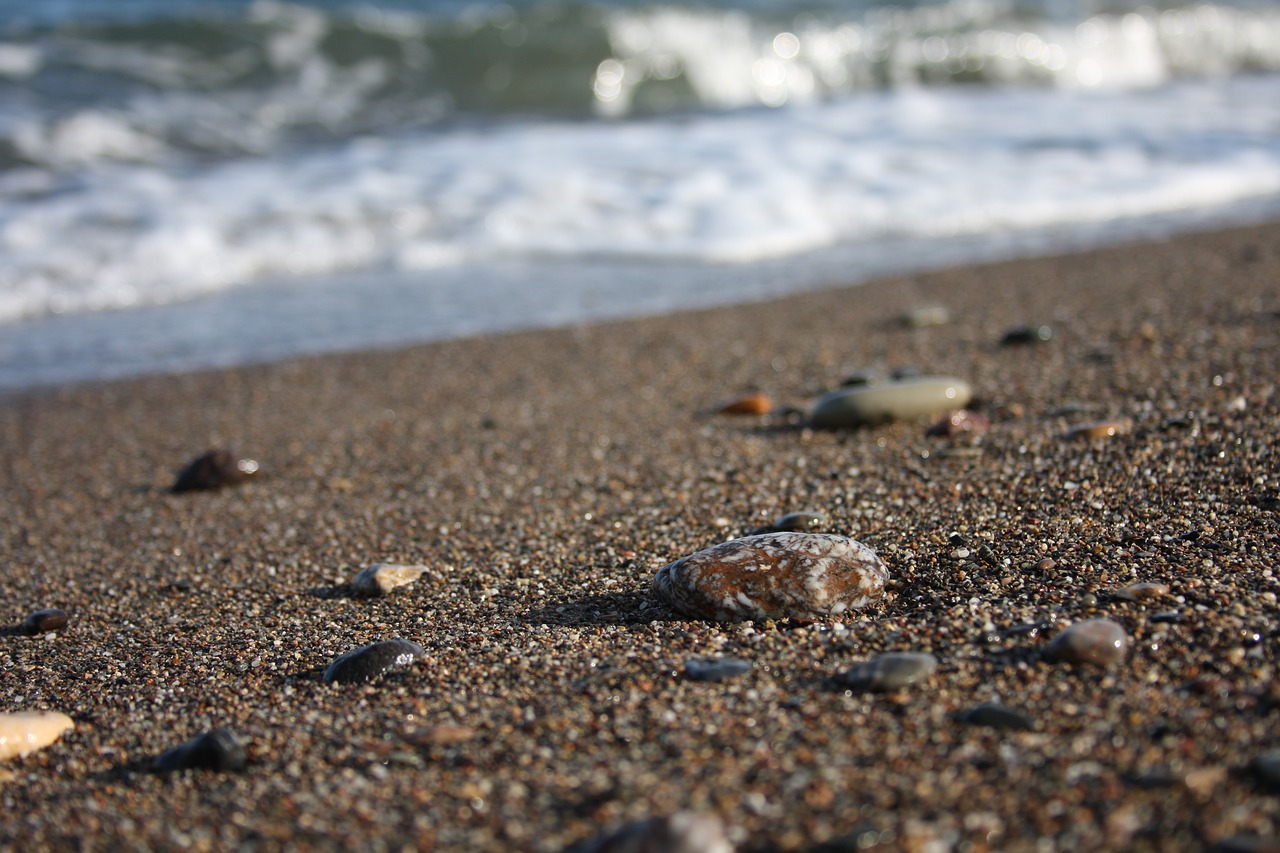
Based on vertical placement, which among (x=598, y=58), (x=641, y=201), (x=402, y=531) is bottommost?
(x=402, y=531)

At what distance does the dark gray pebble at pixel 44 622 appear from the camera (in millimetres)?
2123

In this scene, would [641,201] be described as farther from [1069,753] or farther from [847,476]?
[1069,753]

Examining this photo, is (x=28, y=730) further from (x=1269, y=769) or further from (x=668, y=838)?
(x=1269, y=769)

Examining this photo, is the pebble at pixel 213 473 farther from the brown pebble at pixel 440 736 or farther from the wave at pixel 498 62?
the wave at pixel 498 62

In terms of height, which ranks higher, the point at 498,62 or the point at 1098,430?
the point at 498,62

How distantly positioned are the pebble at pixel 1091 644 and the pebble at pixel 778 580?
34 cm

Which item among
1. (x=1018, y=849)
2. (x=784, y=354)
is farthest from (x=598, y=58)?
(x=1018, y=849)

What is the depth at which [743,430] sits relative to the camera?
9.90 ft

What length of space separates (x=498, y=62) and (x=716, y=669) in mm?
9361

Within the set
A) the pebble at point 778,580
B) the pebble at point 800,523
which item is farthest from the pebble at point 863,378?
the pebble at point 778,580

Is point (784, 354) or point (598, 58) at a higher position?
point (598, 58)

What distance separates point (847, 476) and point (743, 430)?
20.1 inches

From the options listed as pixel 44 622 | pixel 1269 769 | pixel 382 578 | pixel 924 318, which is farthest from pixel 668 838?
pixel 924 318

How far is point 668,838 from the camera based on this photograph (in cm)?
117
